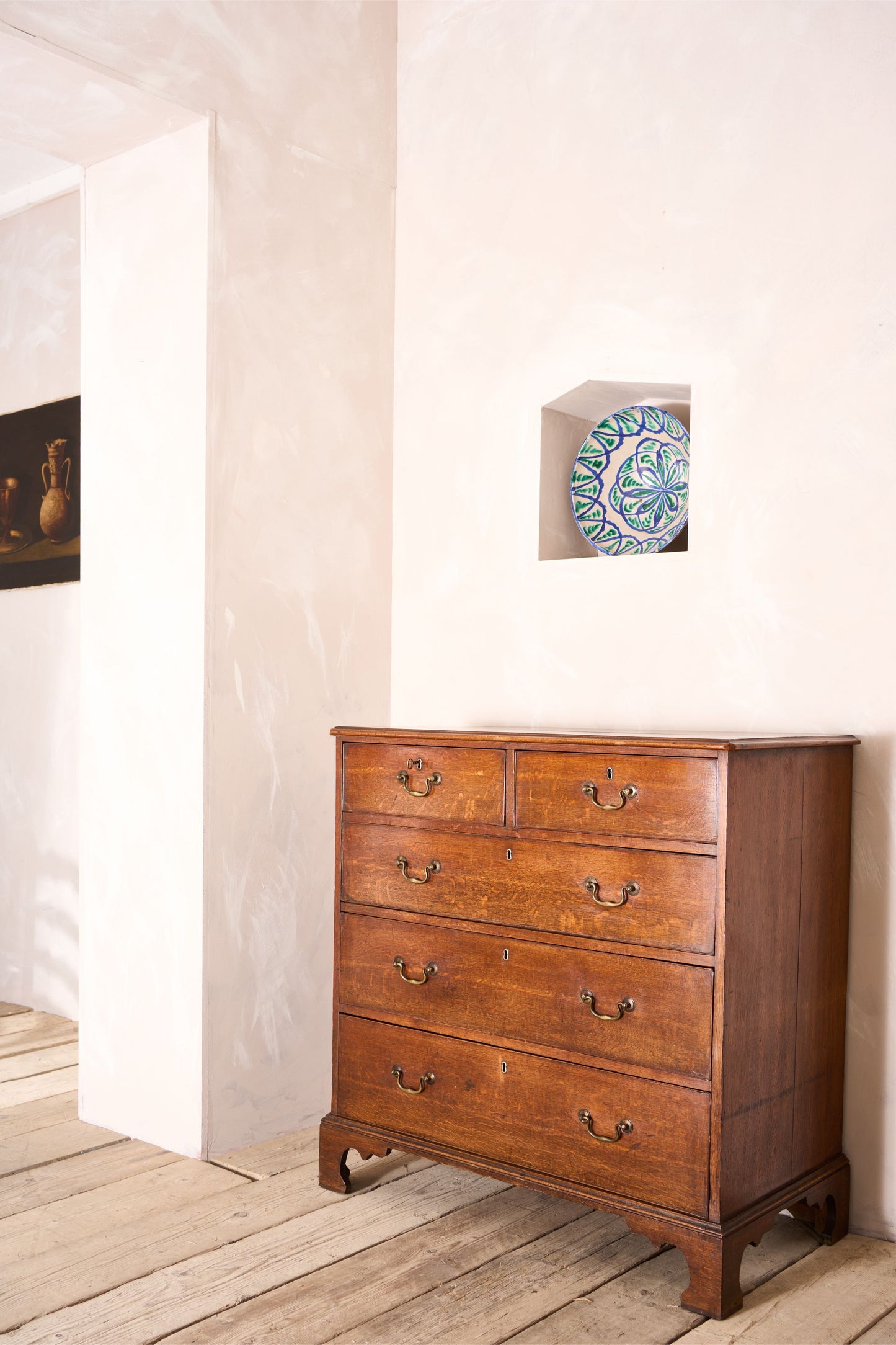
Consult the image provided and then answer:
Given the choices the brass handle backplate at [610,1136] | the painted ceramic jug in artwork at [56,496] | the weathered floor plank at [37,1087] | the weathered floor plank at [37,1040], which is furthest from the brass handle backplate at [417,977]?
the painted ceramic jug in artwork at [56,496]

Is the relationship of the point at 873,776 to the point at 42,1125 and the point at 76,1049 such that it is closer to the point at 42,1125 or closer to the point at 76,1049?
the point at 42,1125

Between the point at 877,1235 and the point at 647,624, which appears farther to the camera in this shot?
the point at 647,624

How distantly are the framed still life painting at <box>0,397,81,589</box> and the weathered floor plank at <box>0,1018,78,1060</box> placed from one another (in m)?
1.38

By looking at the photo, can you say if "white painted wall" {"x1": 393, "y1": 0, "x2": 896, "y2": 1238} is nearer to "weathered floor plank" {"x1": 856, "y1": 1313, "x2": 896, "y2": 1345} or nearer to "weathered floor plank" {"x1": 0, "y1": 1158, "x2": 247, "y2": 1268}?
"weathered floor plank" {"x1": 856, "y1": 1313, "x2": 896, "y2": 1345}

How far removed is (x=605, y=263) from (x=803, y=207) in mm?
468

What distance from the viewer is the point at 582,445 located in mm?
2865

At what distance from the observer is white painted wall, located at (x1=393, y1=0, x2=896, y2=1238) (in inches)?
89.0

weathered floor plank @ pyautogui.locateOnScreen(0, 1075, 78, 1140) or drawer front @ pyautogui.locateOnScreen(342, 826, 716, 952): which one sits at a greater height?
drawer front @ pyautogui.locateOnScreen(342, 826, 716, 952)

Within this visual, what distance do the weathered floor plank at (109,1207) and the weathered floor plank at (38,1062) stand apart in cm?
79

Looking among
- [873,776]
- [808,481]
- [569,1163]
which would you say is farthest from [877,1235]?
[808,481]

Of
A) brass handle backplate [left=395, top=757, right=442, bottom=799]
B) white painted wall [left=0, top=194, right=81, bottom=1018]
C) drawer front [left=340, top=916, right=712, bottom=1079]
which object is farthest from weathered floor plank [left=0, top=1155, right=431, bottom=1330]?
white painted wall [left=0, top=194, right=81, bottom=1018]

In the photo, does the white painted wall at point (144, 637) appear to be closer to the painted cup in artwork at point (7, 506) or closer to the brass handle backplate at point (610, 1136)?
the brass handle backplate at point (610, 1136)

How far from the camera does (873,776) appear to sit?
2240 mm

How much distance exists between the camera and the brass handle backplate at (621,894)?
6.47ft
